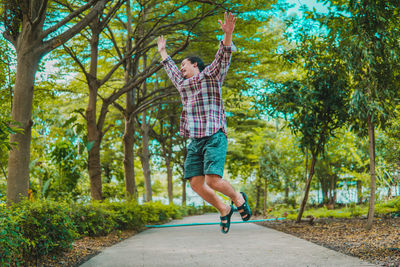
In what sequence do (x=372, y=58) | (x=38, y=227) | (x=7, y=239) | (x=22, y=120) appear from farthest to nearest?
(x=372, y=58) < (x=22, y=120) < (x=38, y=227) < (x=7, y=239)

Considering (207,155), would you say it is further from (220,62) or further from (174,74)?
(174,74)

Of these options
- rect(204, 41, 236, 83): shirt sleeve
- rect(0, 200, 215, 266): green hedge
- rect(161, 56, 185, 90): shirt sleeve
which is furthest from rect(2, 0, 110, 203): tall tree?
rect(204, 41, 236, 83): shirt sleeve

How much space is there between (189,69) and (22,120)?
3.41 meters

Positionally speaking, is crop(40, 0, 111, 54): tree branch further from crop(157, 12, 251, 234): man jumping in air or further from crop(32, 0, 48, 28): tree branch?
crop(157, 12, 251, 234): man jumping in air

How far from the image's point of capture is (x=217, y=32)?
9.32 metres

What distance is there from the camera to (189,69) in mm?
3529

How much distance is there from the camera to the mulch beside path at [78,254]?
4272 millimetres

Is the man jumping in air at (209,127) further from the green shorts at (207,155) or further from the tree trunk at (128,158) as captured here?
the tree trunk at (128,158)

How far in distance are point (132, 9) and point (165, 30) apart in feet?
9.24

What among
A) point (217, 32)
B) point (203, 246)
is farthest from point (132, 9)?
point (203, 246)

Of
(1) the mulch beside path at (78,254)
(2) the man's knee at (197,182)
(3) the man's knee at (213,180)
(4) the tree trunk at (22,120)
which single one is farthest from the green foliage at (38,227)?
(3) the man's knee at (213,180)

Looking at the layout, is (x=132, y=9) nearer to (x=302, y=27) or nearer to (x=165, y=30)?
(x=165, y=30)

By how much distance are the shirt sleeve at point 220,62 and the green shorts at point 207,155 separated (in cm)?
55

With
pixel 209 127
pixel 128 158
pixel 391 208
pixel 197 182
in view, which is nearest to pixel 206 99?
pixel 209 127
